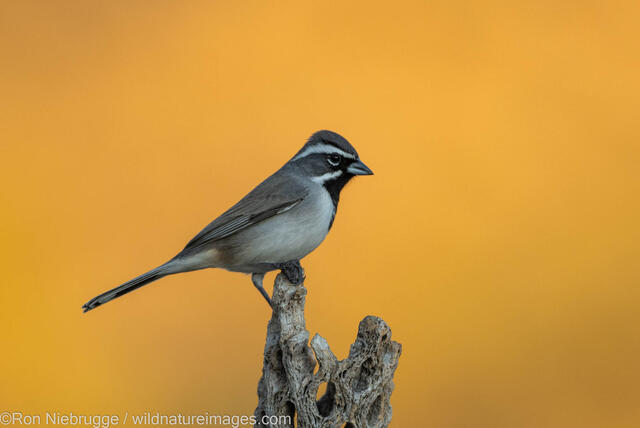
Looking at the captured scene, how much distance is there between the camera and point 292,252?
4.69 metres

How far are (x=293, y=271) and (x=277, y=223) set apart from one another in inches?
20.0

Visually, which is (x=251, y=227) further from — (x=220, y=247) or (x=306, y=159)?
(x=306, y=159)

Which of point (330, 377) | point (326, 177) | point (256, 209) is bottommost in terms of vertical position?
point (330, 377)

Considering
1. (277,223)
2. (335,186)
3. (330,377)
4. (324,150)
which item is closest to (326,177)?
(335,186)

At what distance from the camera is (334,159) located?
4.95 meters

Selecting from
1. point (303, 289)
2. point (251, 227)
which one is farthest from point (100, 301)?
point (303, 289)

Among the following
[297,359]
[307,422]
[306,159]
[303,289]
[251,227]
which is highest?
[306,159]

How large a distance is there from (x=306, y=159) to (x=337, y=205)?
445 mm

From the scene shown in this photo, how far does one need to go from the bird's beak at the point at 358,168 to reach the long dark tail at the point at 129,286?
5.07 ft

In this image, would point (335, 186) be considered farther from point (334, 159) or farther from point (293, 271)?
point (293, 271)

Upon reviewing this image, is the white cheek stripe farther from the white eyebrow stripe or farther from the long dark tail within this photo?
the long dark tail

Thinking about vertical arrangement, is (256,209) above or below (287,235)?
above

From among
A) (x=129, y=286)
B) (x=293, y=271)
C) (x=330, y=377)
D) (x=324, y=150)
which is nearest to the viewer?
(x=330, y=377)

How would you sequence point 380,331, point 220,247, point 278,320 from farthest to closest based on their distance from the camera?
point 220,247
point 278,320
point 380,331
